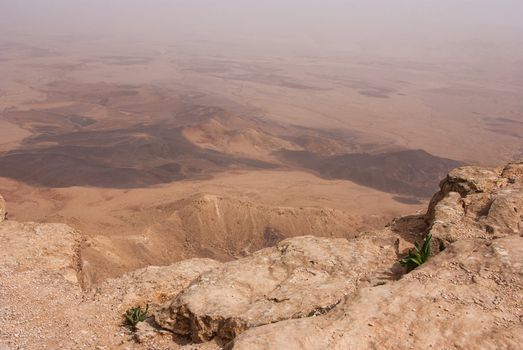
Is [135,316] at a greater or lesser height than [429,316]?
lesser

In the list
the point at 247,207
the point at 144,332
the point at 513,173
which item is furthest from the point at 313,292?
the point at 247,207

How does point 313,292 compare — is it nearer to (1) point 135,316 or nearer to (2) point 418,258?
(2) point 418,258

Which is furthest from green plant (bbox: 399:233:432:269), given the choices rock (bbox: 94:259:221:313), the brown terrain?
rock (bbox: 94:259:221:313)

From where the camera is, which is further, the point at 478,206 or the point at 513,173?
the point at 513,173

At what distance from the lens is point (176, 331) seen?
270 inches

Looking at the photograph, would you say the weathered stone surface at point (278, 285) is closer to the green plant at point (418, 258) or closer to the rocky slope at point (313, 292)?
the rocky slope at point (313, 292)

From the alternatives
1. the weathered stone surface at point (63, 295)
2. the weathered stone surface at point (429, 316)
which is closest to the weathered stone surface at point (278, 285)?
the weathered stone surface at point (63, 295)

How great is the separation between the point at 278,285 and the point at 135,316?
2499 mm

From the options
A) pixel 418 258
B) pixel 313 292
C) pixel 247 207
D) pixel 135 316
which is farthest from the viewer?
pixel 247 207

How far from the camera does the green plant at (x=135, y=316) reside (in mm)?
7379

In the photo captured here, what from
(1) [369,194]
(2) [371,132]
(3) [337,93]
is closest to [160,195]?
(1) [369,194]

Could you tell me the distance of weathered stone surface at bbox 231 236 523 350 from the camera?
4.98 meters

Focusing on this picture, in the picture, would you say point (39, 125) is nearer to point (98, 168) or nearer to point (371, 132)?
point (98, 168)

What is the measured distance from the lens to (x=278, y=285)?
7523mm
